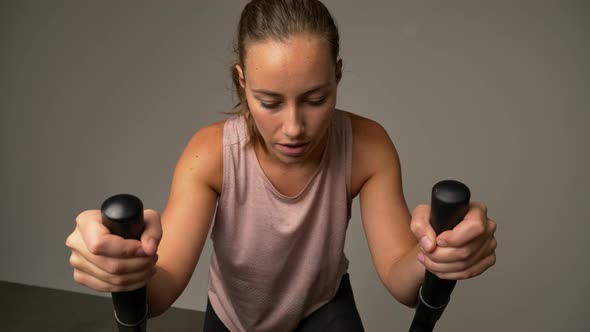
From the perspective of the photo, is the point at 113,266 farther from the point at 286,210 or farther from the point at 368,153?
the point at 368,153

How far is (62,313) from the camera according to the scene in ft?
8.89

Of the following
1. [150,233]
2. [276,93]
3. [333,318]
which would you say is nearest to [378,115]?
[333,318]

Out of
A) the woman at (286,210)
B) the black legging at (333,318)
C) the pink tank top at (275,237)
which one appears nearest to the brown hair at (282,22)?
the woman at (286,210)

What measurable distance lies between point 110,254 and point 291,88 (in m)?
0.43

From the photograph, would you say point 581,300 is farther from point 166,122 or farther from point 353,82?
point 166,122

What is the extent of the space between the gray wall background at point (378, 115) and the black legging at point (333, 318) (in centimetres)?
83

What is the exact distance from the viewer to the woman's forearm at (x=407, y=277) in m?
1.19

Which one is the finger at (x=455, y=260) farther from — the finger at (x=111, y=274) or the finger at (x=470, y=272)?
the finger at (x=111, y=274)

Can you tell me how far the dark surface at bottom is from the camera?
2.60m

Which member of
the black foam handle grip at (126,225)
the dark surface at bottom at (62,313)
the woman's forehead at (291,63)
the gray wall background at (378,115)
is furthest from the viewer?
the dark surface at bottom at (62,313)

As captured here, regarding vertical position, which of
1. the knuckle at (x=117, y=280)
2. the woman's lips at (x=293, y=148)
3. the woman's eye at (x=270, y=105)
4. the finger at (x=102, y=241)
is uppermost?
the woman's eye at (x=270, y=105)

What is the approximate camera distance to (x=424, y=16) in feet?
7.16

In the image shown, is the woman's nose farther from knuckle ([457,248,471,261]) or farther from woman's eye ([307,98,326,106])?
knuckle ([457,248,471,261])

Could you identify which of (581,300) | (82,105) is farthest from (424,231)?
(82,105)
